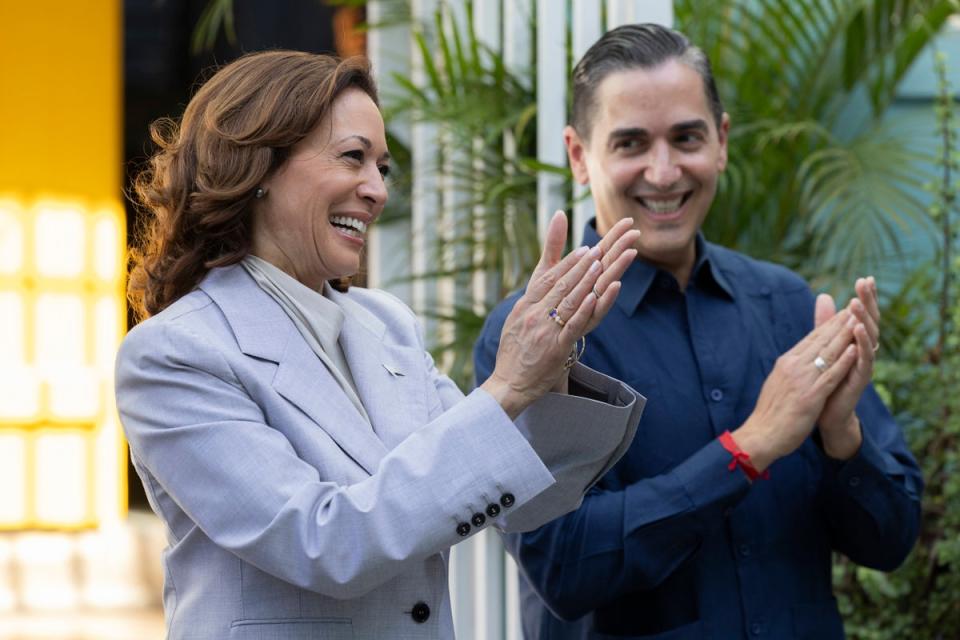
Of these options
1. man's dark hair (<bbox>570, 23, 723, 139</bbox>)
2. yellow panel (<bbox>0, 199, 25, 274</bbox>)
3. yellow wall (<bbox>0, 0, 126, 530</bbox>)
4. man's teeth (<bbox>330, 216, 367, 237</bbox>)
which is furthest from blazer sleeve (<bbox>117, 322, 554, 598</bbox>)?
yellow panel (<bbox>0, 199, 25, 274</bbox>)

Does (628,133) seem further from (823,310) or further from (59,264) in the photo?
(59,264)

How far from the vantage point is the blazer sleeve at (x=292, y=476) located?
156 centimetres

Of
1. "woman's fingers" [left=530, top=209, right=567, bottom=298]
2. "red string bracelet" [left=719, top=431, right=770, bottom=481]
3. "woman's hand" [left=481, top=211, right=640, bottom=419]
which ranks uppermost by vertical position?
"woman's fingers" [left=530, top=209, right=567, bottom=298]

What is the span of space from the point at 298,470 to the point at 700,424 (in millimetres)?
727

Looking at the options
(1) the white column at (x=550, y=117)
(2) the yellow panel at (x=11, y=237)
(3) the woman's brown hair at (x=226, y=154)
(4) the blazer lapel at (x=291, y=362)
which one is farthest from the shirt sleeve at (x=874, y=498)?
(2) the yellow panel at (x=11, y=237)

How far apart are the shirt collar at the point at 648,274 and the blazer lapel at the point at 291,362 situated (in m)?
0.58

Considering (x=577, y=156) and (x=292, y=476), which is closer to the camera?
(x=292, y=476)

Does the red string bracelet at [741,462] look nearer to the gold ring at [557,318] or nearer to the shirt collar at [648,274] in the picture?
the shirt collar at [648,274]

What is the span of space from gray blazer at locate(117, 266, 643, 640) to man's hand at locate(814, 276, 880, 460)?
1.33 feet

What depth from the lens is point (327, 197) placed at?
5.80 feet

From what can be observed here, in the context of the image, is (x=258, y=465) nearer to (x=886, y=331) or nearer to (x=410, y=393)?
(x=410, y=393)

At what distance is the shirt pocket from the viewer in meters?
1.63

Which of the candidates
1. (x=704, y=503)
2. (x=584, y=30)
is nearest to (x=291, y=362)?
(x=704, y=503)

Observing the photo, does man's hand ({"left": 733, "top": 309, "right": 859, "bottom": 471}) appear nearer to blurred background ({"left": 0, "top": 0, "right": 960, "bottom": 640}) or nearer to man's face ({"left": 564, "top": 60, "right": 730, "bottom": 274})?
man's face ({"left": 564, "top": 60, "right": 730, "bottom": 274})
